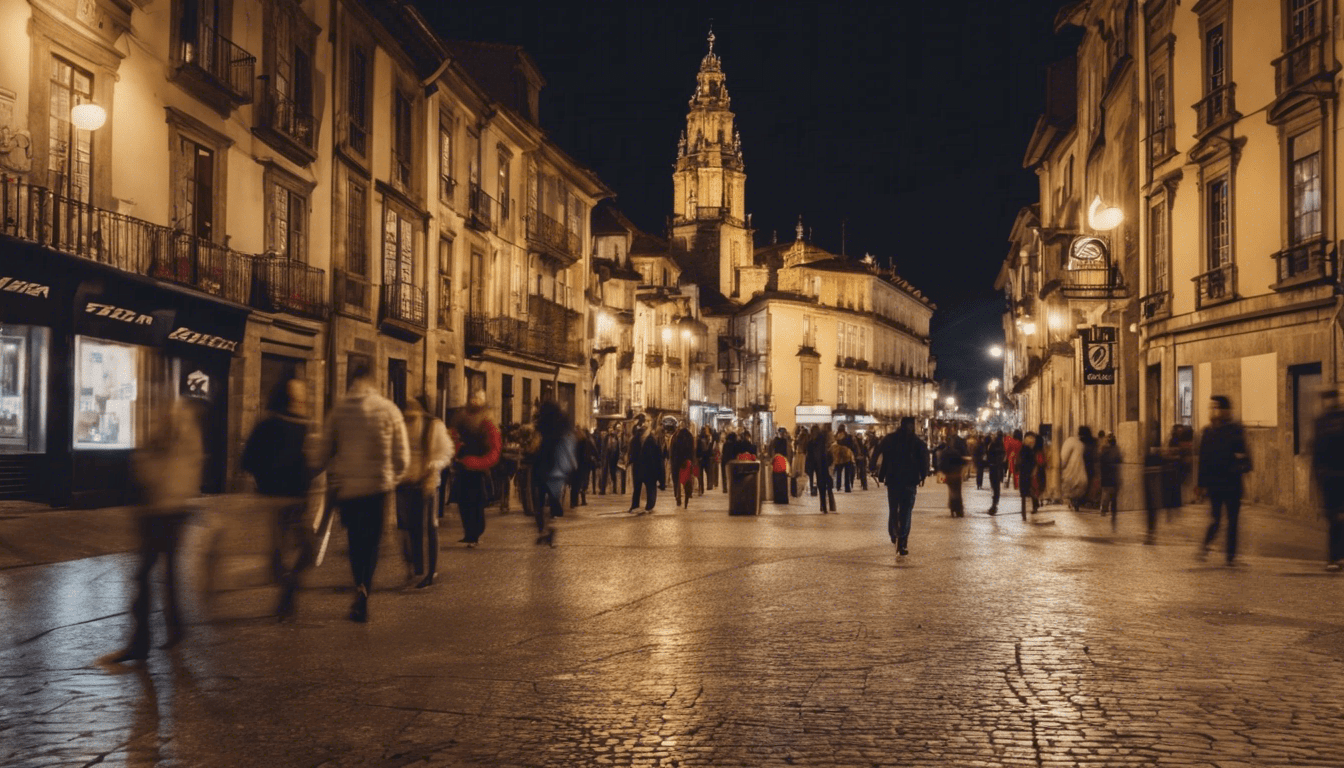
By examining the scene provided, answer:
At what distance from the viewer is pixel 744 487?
23.5 m

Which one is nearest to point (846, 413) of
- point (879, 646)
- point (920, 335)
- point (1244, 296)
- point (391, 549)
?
point (920, 335)

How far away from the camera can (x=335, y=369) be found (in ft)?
86.6

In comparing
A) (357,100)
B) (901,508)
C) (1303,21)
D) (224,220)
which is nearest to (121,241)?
(224,220)

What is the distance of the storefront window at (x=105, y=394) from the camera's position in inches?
730

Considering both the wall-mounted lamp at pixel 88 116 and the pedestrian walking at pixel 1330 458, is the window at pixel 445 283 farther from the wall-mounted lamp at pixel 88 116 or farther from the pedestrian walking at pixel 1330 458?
the pedestrian walking at pixel 1330 458

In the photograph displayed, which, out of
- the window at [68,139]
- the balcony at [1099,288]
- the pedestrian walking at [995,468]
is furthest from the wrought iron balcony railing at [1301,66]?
the window at [68,139]

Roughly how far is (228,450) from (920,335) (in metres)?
101

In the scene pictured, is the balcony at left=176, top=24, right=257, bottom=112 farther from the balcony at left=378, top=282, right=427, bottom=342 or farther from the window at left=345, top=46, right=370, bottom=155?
the balcony at left=378, top=282, right=427, bottom=342

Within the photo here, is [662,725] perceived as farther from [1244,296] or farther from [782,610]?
[1244,296]

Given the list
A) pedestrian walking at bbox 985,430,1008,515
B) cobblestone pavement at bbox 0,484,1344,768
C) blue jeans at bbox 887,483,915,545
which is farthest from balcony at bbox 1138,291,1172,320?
cobblestone pavement at bbox 0,484,1344,768

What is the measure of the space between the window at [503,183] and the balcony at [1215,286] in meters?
19.8

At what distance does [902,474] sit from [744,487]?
27.3 feet

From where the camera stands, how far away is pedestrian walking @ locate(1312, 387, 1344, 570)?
41.5 ft

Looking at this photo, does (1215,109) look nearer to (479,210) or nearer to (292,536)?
(479,210)
